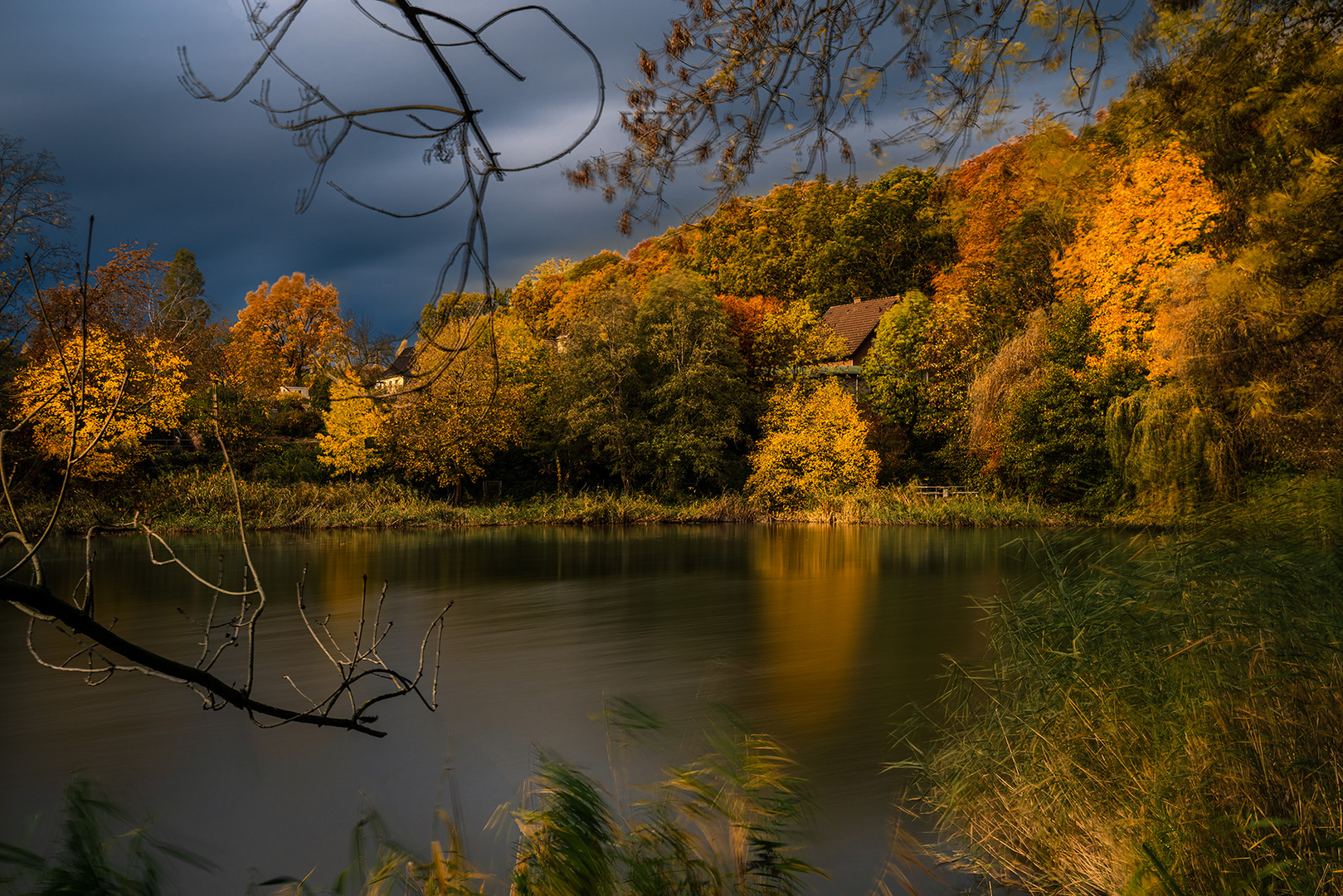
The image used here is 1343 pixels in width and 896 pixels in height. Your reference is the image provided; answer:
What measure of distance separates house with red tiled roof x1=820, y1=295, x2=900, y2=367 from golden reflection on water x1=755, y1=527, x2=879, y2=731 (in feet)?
40.8

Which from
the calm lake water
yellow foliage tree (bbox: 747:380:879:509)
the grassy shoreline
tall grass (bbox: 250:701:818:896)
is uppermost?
yellow foliage tree (bbox: 747:380:879:509)

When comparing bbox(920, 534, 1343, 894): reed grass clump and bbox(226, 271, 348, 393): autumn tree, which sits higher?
bbox(226, 271, 348, 393): autumn tree

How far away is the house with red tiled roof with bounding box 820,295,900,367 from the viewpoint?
104 feet

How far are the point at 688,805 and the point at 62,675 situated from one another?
29.7ft

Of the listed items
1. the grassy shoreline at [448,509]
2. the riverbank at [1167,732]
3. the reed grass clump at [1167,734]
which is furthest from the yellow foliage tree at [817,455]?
the reed grass clump at [1167,734]

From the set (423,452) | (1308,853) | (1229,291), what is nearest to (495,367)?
(1308,853)

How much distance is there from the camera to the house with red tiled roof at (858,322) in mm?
31844

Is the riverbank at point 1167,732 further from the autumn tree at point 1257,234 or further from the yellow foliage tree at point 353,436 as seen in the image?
the yellow foliage tree at point 353,436

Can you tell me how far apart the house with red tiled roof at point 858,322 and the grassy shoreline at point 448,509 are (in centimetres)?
801

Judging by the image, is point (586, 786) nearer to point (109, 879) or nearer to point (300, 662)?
point (109, 879)

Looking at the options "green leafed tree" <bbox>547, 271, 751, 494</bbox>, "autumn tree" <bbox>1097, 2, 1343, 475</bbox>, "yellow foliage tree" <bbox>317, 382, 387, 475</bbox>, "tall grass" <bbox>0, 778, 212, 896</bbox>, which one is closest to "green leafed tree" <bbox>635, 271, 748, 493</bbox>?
"green leafed tree" <bbox>547, 271, 751, 494</bbox>

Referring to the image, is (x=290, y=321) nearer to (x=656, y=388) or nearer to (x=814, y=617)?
(x=656, y=388)

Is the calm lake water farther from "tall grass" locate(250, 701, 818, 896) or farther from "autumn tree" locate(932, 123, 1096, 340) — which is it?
"autumn tree" locate(932, 123, 1096, 340)

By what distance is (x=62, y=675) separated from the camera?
9273 mm
